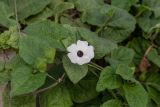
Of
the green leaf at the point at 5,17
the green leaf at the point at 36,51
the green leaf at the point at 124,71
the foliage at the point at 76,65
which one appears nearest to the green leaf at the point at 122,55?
the foliage at the point at 76,65

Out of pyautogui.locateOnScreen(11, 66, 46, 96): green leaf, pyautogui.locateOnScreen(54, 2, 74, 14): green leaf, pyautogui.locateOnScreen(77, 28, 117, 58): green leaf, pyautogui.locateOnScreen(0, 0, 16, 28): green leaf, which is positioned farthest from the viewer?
pyautogui.locateOnScreen(54, 2, 74, 14): green leaf

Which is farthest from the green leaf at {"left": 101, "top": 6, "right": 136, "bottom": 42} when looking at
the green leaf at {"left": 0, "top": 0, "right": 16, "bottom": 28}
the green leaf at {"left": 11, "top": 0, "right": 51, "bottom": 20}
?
the green leaf at {"left": 0, "top": 0, "right": 16, "bottom": 28}

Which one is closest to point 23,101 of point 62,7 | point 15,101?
point 15,101

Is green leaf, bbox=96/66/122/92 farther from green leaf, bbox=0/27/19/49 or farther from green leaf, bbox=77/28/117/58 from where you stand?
green leaf, bbox=0/27/19/49

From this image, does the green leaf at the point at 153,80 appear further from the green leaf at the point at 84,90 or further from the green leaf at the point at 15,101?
the green leaf at the point at 15,101

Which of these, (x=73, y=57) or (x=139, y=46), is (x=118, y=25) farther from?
(x=73, y=57)
